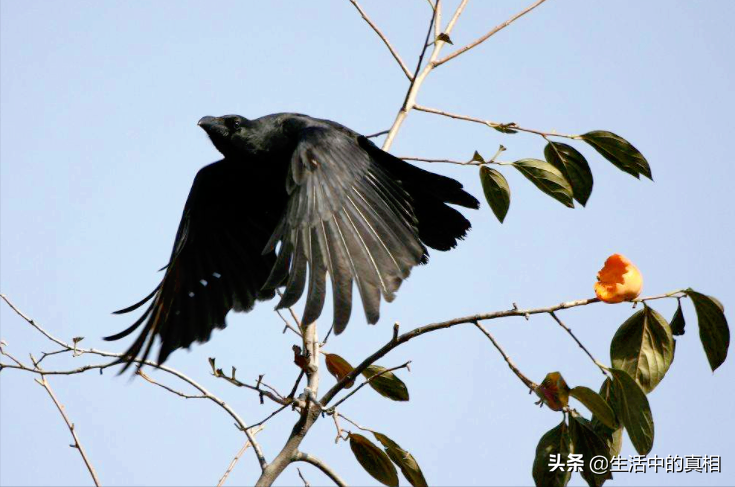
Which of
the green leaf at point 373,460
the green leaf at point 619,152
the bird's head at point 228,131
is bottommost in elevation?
the green leaf at point 373,460

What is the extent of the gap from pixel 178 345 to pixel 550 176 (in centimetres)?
182

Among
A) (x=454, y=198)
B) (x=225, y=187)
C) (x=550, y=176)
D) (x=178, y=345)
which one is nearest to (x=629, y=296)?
(x=550, y=176)

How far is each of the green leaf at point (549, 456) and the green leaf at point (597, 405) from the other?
203 millimetres

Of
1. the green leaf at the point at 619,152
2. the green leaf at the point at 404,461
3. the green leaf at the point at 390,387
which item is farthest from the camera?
the green leaf at the point at 619,152

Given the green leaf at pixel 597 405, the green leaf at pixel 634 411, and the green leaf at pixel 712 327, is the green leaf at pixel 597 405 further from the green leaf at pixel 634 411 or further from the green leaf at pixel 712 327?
the green leaf at pixel 712 327

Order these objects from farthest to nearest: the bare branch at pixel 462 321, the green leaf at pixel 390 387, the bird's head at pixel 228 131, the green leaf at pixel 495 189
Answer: the bird's head at pixel 228 131
the green leaf at pixel 495 189
the green leaf at pixel 390 387
the bare branch at pixel 462 321

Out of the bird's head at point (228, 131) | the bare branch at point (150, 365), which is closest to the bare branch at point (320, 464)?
the bare branch at point (150, 365)

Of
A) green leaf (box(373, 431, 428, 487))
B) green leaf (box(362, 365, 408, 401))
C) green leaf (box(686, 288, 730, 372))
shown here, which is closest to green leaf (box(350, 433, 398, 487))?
A: green leaf (box(373, 431, 428, 487))

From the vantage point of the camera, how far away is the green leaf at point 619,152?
3.47 m

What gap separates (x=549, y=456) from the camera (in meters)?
2.79

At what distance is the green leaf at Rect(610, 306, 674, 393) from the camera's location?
2791 millimetres

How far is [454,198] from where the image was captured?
14.0 feet

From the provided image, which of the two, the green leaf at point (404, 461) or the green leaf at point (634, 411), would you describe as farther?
the green leaf at point (404, 461)

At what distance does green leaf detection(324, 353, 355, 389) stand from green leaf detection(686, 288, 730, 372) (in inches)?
47.2
